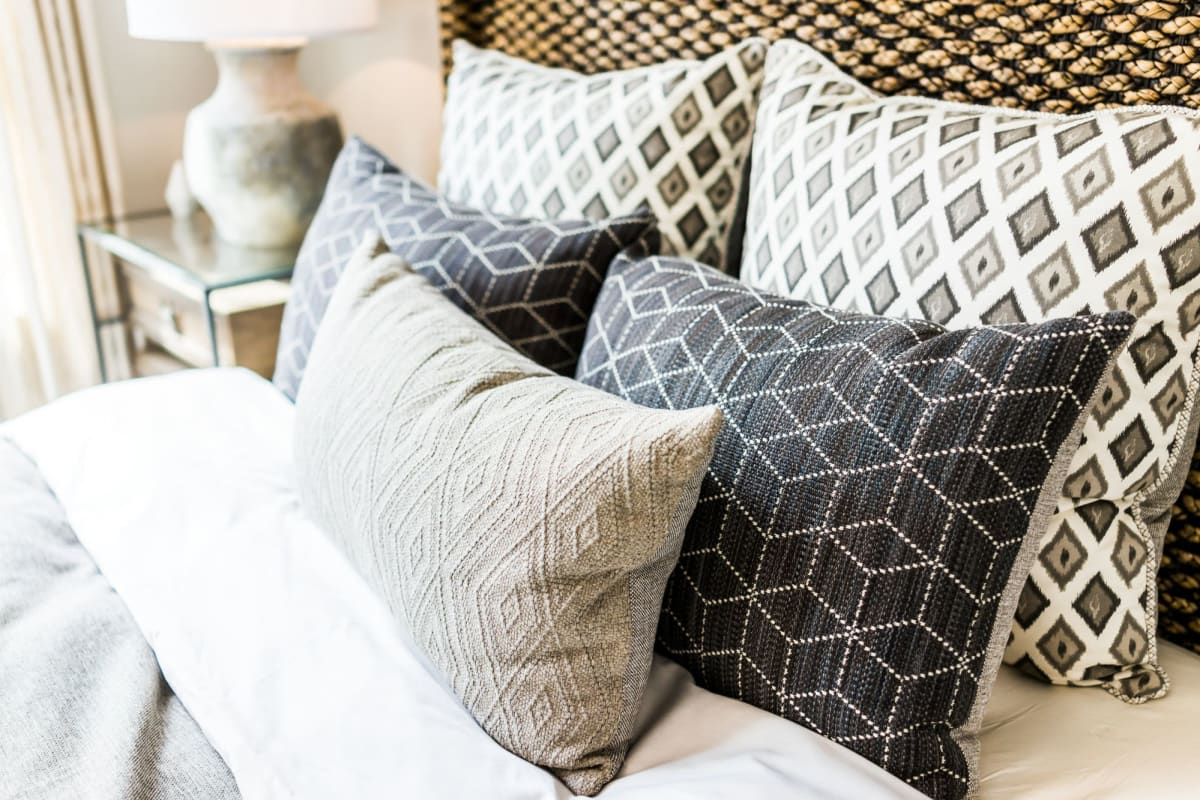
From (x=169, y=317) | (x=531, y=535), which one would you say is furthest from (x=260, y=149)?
(x=531, y=535)

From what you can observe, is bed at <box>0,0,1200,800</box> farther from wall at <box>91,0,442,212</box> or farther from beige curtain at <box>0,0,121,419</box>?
wall at <box>91,0,442,212</box>

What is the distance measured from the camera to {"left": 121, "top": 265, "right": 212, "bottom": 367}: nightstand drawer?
1727 mm

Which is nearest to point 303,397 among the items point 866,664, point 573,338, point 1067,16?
point 573,338

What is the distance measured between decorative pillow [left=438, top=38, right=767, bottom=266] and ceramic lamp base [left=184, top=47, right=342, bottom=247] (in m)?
0.52

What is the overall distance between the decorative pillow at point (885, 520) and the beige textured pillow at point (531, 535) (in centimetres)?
8

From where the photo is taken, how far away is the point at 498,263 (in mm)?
1158

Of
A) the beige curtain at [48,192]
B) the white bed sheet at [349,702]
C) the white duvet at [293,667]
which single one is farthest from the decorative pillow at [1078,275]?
the beige curtain at [48,192]

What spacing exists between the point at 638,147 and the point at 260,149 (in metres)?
0.78

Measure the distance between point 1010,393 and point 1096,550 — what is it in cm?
24

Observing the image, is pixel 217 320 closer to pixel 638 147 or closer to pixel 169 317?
pixel 169 317

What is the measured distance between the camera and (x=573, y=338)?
3.77ft

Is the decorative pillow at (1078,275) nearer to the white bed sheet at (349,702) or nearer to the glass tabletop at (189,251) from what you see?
the white bed sheet at (349,702)

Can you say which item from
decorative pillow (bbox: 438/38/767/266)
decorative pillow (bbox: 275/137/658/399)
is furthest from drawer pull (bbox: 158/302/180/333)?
decorative pillow (bbox: 438/38/767/266)

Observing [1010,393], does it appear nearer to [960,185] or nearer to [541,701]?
[960,185]
